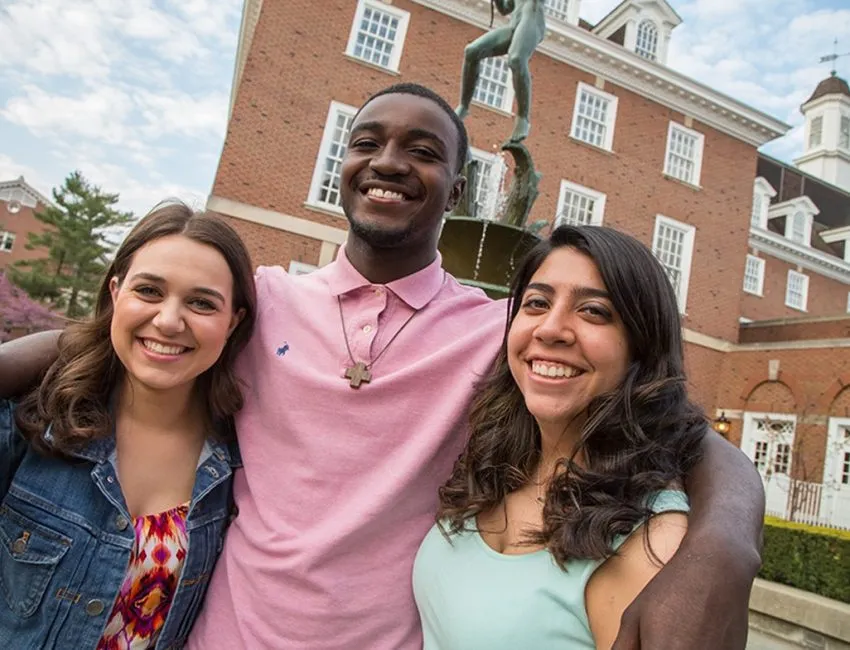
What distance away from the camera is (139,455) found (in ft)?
5.64

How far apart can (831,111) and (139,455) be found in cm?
4355

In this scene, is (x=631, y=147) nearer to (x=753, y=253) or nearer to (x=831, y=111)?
(x=753, y=253)

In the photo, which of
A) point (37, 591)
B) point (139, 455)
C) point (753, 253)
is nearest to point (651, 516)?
point (139, 455)

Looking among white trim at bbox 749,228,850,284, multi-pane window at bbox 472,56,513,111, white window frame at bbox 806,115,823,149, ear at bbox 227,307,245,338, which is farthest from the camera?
white window frame at bbox 806,115,823,149

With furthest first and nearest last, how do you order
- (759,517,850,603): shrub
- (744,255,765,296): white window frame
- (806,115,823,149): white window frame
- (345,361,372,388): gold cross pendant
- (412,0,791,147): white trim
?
(806,115,823,149): white window frame → (744,255,765,296): white window frame → (412,0,791,147): white trim → (759,517,850,603): shrub → (345,361,372,388): gold cross pendant

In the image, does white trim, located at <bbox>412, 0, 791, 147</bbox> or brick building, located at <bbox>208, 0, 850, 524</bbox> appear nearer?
brick building, located at <bbox>208, 0, 850, 524</bbox>

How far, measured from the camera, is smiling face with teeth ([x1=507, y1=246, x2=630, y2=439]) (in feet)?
4.84

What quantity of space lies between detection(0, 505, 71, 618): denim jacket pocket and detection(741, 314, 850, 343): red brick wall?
18.1 m

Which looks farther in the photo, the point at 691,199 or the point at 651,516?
the point at 691,199

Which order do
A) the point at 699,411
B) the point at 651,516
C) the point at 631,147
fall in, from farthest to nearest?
the point at 631,147 → the point at 699,411 → the point at 651,516

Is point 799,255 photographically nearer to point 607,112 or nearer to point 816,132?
point 607,112

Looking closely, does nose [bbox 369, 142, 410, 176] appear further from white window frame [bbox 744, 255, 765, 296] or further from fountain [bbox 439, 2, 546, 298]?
white window frame [bbox 744, 255, 765, 296]

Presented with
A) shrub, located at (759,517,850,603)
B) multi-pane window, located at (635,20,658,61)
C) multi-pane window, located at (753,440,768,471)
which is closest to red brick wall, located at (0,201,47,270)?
multi-pane window, located at (635,20,658,61)

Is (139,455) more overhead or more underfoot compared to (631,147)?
more underfoot
